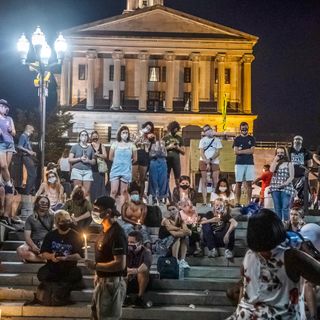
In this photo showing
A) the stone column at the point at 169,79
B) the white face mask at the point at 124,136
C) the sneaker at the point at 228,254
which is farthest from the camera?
the stone column at the point at 169,79

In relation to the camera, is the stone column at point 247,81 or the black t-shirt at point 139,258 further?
the stone column at point 247,81

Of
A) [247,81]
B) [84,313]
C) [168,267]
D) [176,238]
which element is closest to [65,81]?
[247,81]

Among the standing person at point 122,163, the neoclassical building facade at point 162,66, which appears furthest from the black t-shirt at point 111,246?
the neoclassical building facade at point 162,66

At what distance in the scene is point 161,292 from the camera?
10.1 meters

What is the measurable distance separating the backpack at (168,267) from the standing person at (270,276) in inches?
247

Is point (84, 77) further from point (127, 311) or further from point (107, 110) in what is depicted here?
point (127, 311)

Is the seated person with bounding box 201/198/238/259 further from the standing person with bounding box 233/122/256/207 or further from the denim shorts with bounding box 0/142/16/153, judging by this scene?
the denim shorts with bounding box 0/142/16/153

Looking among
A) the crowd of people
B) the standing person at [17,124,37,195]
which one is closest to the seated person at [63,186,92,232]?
the crowd of people

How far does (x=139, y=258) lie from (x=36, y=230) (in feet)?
7.33

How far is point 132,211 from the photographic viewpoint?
11.6m

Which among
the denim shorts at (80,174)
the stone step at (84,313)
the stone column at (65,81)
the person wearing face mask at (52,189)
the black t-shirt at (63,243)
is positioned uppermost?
the stone column at (65,81)

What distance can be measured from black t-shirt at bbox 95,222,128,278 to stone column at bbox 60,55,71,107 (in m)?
66.3

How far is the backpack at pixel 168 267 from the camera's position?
1034 centimetres

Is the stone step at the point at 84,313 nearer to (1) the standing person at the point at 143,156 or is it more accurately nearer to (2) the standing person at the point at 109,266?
(2) the standing person at the point at 109,266
